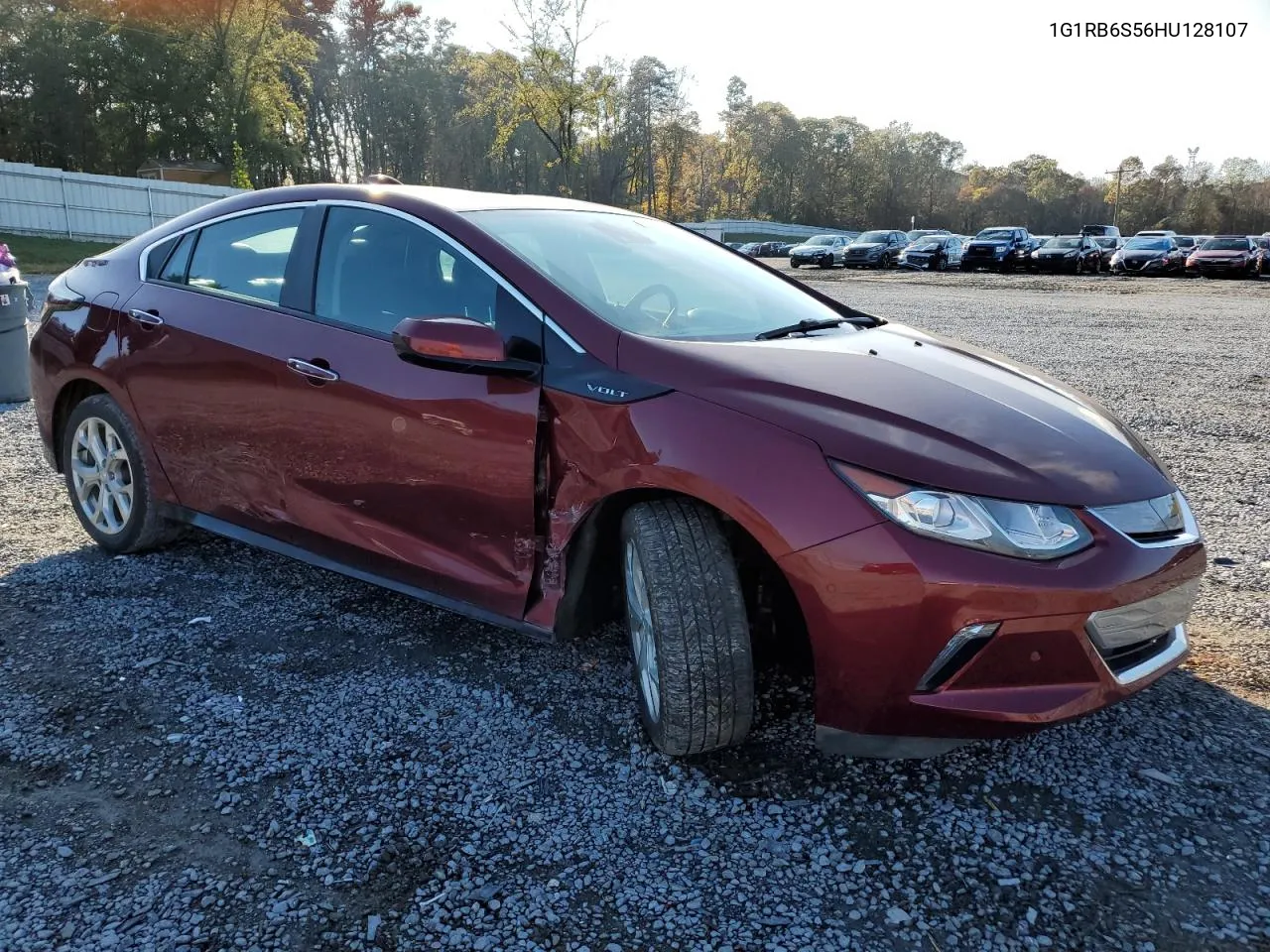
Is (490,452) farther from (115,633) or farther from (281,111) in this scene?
(281,111)

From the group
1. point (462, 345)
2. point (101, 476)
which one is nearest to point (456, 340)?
point (462, 345)

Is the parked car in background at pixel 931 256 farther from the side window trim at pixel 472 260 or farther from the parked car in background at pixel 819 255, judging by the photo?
the side window trim at pixel 472 260

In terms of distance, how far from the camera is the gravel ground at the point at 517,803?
6.61ft

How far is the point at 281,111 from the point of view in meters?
45.2

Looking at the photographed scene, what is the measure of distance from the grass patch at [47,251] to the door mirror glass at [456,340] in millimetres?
20179

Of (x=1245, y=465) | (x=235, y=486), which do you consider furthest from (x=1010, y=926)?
(x=1245, y=465)

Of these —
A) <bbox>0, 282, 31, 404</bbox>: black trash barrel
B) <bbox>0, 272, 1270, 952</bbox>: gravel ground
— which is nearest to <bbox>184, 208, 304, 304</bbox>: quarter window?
<bbox>0, 272, 1270, 952</bbox>: gravel ground

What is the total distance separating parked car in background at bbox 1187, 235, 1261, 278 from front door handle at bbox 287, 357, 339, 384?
3474 cm

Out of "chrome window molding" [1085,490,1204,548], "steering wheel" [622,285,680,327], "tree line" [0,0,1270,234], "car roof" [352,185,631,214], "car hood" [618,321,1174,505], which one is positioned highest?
"tree line" [0,0,1270,234]

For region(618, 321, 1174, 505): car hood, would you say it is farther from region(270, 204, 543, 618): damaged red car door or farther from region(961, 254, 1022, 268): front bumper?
region(961, 254, 1022, 268): front bumper

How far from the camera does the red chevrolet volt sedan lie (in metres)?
2.20

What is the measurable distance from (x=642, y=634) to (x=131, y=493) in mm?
2580

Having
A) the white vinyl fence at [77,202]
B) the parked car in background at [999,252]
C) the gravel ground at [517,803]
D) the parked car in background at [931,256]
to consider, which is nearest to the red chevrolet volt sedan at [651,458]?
the gravel ground at [517,803]

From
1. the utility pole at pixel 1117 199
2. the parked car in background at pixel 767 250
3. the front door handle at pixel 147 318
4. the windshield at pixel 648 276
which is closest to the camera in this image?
the windshield at pixel 648 276
